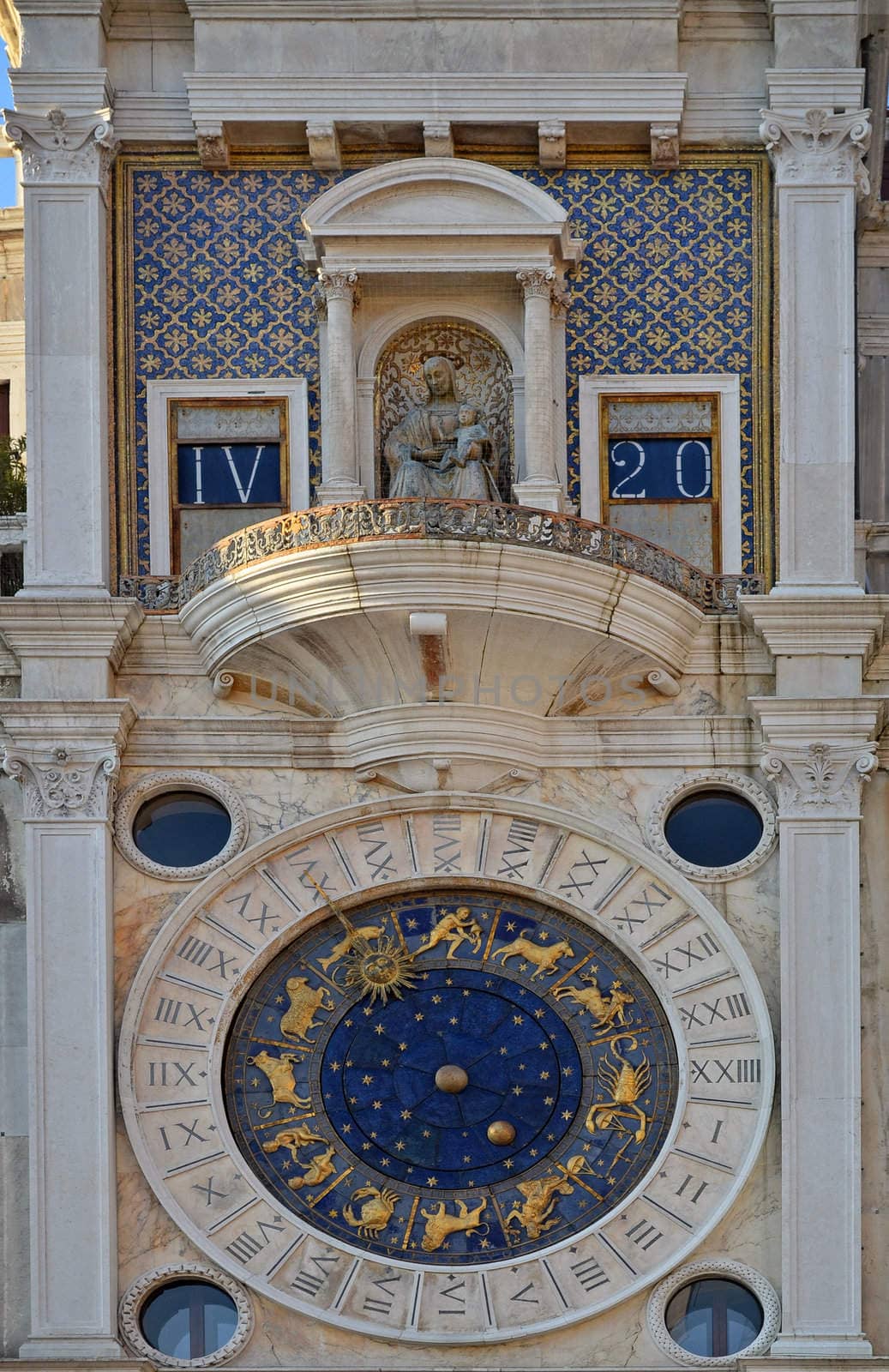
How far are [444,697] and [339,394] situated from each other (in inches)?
78.0

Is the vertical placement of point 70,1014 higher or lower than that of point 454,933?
lower

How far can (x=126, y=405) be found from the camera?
24266 millimetres

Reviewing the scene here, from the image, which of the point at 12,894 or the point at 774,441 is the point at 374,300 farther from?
the point at 12,894

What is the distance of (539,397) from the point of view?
23969 millimetres

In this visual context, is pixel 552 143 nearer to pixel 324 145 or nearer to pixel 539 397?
pixel 324 145

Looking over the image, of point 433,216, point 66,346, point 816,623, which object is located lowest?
point 816,623

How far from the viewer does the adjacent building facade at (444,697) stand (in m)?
22.7

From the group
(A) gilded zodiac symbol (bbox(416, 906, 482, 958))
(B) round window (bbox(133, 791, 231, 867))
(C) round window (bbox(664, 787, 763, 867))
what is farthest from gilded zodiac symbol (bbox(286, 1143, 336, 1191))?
(C) round window (bbox(664, 787, 763, 867))

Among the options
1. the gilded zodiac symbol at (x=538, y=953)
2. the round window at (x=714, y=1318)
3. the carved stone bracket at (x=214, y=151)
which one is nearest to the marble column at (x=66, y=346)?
the carved stone bracket at (x=214, y=151)

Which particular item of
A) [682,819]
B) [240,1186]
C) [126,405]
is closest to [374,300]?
[126,405]

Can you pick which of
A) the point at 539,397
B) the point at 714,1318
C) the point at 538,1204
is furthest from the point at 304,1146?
Answer: the point at 539,397

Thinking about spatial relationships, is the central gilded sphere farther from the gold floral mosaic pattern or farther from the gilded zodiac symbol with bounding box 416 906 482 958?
the gold floral mosaic pattern

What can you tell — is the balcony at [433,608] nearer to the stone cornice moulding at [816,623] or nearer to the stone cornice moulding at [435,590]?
the stone cornice moulding at [435,590]

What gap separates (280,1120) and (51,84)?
644cm
